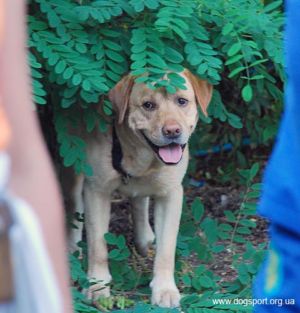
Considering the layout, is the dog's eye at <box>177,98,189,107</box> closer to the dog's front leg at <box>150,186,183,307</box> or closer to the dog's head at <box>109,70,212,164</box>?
the dog's head at <box>109,70,212,164</box>

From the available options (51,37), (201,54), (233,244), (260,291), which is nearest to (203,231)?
(233,244)

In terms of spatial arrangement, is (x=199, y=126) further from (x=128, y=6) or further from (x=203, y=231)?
(x=128, y=6)

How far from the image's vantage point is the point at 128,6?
4.41 m

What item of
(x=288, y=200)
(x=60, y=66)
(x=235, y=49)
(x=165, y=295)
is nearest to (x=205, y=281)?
(x=165, y=295)

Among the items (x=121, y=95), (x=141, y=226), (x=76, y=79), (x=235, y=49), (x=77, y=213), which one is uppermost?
(x=235, y=49)

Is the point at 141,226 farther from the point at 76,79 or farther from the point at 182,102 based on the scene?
the point at 76,79

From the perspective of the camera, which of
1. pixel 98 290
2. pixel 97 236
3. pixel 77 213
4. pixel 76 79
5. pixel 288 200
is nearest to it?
pixel 288 200

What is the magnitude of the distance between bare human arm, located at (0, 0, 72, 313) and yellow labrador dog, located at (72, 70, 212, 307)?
3449 mm

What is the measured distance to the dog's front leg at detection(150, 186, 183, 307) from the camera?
4750mm

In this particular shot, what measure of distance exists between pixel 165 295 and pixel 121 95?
107 centimetres

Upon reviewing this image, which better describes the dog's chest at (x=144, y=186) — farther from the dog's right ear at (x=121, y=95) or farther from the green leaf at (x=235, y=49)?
the green leaf at (x=235, y=49)

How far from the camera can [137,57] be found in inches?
169

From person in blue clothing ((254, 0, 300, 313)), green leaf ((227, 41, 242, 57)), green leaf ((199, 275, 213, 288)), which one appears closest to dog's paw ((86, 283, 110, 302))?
green leaf ((199, 275, 213, 288))

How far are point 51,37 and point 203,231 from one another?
160cm
